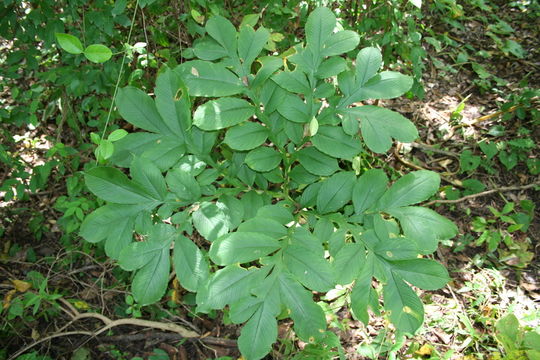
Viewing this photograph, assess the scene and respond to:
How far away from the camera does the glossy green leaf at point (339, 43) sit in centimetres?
140

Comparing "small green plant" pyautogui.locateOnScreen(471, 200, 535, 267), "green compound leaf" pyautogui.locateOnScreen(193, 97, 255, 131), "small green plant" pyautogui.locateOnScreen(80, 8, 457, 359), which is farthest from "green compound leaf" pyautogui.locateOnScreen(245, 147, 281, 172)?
"small green plant" pyautogui.locateOnScreen(471, 200, 535, 267)

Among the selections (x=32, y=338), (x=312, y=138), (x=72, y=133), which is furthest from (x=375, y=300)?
(x=72, y=133)

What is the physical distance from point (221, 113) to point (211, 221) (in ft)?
1.20

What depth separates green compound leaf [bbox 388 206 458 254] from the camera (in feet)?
4.11

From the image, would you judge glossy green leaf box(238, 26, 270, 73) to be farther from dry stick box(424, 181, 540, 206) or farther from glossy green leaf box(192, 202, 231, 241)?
dry stick box(424, 181, 540, 206)

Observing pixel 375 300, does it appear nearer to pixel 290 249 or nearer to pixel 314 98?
pixel 290 249

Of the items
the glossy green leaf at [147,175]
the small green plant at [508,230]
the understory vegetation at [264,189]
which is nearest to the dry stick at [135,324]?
the understory vegetation at [264,189]

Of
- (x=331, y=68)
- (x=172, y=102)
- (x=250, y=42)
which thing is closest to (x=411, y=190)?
(x=331, y=68)

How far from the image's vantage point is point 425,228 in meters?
1.27

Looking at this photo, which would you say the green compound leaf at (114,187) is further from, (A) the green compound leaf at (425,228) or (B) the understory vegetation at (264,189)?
(A) the green compound leaf at (425,228)

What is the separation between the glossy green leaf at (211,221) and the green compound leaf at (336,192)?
36 centimetres

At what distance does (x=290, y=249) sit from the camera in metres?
1.20

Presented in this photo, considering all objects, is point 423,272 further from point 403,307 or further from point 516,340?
point 516,340

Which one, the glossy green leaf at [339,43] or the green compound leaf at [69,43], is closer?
the green compound leaf at [69,43]
